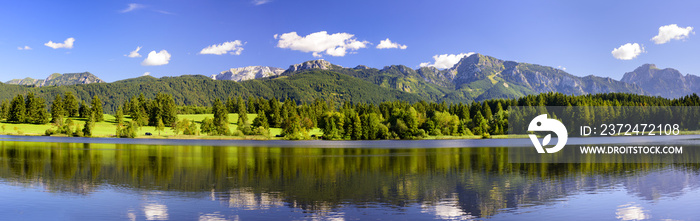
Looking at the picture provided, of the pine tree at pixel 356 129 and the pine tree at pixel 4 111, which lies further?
the pine tree at pixel 4 111

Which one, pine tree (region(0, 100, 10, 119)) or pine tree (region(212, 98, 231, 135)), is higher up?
pine tree (region(0, 100, 10, 119))

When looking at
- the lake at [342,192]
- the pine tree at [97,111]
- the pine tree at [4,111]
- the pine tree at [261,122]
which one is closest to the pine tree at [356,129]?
the pine tree at [261,122]

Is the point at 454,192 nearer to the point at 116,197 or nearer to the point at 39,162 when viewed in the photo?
the point at 116,197

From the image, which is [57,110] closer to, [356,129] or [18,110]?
[18,110]

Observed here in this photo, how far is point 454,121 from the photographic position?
178625mm

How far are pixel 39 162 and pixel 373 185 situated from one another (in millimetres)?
43233

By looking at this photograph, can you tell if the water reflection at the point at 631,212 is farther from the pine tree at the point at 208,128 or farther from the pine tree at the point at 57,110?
the pine tree at the point at 57,110

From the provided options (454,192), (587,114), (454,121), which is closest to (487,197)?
(454,192)

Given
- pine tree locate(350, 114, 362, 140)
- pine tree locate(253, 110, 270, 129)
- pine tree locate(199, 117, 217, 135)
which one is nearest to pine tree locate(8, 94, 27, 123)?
pine tree locate(199, 117, 217, 135)

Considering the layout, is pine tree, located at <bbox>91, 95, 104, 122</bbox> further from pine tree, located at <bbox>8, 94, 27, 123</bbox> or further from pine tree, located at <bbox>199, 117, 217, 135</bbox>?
pine tree, located at <bbox>199, 117, 217, 135</bbox>

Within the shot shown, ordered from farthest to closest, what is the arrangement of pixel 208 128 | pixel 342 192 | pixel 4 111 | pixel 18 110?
1. pixel 4 111
2. pixel 18 110
3. pixel 208 128
4. pixel 342 192

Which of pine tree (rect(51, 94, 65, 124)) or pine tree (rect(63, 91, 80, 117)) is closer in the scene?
pine tree (rect(51, 94, 65, 124))

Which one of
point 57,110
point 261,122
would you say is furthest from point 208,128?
point 57,110

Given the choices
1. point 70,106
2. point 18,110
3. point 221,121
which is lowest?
point 221,121
